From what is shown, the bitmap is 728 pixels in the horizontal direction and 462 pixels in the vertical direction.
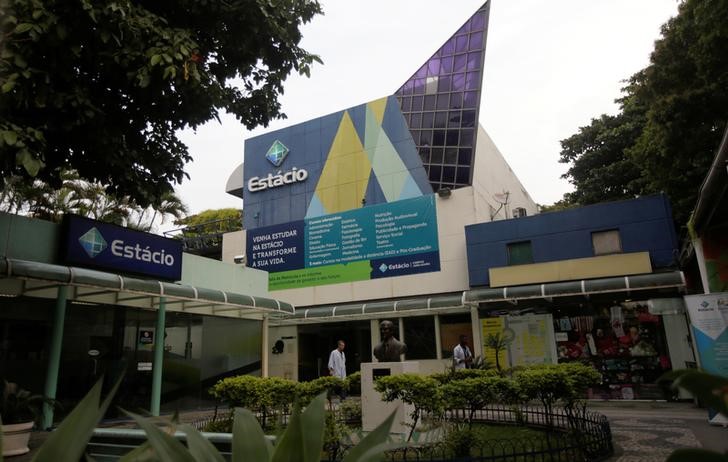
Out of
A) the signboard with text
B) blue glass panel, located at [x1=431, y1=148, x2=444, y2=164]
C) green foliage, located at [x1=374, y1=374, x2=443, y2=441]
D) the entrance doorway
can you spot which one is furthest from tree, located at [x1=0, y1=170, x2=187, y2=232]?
green foliage, located at [x1=374, y1=374, x2=443, y2=441]

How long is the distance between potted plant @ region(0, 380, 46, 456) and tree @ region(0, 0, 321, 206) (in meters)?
3.16

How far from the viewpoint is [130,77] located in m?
6.13

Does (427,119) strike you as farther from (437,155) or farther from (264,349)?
(264,349)

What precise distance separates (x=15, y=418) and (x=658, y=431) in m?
10.6

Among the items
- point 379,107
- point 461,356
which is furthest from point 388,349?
point 379,107

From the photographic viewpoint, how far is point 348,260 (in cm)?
2045

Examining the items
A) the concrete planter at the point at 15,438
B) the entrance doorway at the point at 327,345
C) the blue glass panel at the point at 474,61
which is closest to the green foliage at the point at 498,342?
the entrance doorway at the point at 327,345

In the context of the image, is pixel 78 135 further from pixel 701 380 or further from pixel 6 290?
pixel 701 380

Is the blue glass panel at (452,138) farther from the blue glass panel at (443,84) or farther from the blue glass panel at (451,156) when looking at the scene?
the blue glass panel at (443,84)

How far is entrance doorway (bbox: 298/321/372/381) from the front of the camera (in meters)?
20.2

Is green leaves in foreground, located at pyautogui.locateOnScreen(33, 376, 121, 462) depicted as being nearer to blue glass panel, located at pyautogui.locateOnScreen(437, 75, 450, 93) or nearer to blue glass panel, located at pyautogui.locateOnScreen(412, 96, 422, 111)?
blue glass panel, located at pyautogui.locateOnScreen(412, 96, 422, 111)

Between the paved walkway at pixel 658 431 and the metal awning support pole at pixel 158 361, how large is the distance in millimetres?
10046

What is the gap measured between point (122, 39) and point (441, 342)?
14901mm

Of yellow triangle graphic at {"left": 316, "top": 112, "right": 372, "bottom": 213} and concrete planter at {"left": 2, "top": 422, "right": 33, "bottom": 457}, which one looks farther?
yellow triangle graphic at {"left": 316, "top": 112, "right": 372, "bottom": 213}
